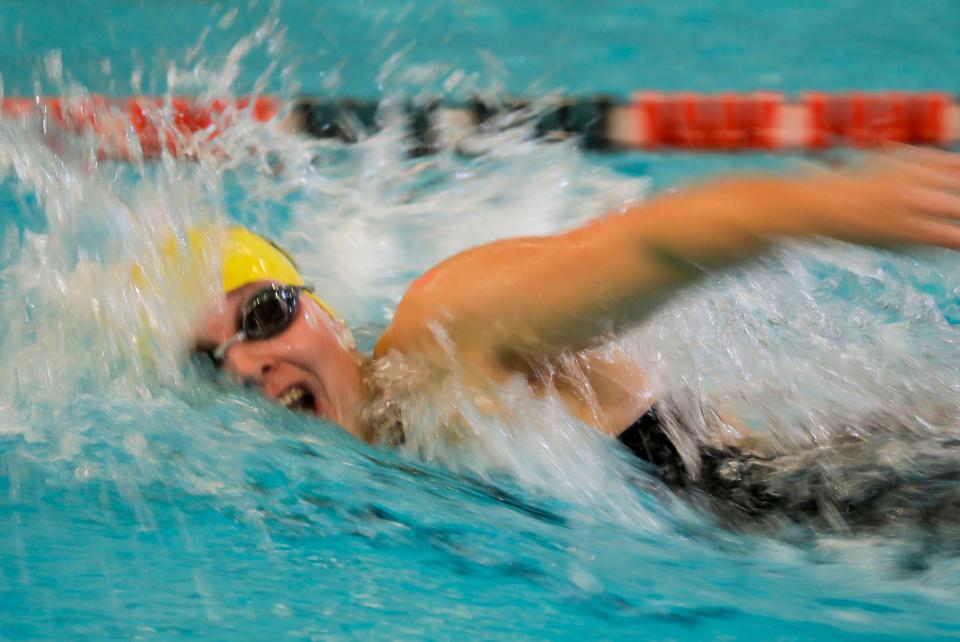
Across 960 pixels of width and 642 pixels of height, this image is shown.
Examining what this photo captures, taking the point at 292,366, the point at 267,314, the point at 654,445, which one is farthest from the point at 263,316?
the point at 654,445

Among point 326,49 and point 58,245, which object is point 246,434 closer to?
point 58,245

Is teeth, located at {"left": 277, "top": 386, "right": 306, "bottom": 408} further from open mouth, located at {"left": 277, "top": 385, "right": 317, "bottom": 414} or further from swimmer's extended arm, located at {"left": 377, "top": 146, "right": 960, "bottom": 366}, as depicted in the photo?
swimmer's extended arm, located at {"left": 377, "top": 146, "right": 960, "bottom": 366}

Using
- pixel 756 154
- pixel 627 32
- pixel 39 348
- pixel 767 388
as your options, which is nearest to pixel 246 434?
pixel 39 348

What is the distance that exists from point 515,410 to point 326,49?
15.1 feet

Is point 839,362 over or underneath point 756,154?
underneath

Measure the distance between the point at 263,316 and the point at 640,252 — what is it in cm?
92

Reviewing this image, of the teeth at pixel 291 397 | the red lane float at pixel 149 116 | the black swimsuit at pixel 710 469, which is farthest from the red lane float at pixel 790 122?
the teeth at pixel 291 397

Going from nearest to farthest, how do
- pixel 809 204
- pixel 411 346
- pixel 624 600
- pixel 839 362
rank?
pixel 809 204
pixel 624 600
pixel 411 346
pixel 839 362

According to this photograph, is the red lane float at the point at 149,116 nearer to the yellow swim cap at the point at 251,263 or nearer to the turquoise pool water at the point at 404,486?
the turquoise pool water at the point at 404,486

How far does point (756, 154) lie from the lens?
15.5 ft

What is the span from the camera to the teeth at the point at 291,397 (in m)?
2.14

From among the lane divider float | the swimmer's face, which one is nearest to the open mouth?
the swimmer's face

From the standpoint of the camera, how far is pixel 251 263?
2.25m

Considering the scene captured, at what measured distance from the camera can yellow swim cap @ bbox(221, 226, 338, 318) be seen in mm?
2209
